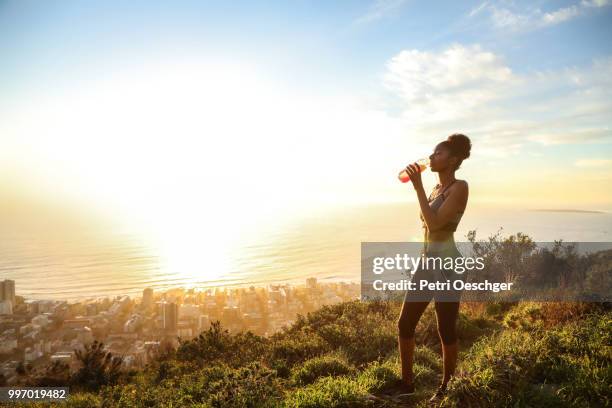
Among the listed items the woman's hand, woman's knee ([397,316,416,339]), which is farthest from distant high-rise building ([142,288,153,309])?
the woman's hand

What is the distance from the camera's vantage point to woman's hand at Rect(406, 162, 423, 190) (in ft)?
12.8

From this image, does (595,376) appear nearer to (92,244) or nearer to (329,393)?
(329,393)

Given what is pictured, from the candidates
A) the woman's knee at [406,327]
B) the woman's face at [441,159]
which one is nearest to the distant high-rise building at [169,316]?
the woman's knee at [406,327]

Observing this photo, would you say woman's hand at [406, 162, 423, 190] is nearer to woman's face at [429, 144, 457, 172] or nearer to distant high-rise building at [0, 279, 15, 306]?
woman's face at [429, 144, 457, 172]

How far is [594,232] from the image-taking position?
18922mm

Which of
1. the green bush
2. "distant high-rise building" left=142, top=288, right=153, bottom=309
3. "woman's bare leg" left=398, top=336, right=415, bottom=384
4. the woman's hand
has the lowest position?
"distant high-rise building" left=142, top=288, right=153, bottom=309

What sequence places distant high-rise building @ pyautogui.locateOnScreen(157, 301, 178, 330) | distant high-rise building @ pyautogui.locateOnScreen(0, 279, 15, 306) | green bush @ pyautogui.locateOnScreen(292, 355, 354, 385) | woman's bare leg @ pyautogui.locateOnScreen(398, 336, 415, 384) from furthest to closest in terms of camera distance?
distant high-rise building @ pyautogui.locateOnScreen(0, 279, 15, 306)
distant high-rise building @ pyautogui.locateOnScreen(157, 301, 178, 330)
green bush @ pyautogui.locateOnScreen(292, 355, 354, 385)
woman's bare leg @ pyautogui.locateOnScreen(398, 336, 415, 384)

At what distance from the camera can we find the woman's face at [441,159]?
400 centimetres

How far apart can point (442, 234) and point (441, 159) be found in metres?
0.74

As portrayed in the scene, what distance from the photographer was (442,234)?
12.8 feet

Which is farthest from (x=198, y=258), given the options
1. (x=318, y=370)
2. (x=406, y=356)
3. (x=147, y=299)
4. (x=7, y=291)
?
(x=406, y=356)

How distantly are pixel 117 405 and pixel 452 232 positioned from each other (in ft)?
15.4

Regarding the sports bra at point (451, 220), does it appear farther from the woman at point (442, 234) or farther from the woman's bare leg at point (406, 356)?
the woman's bare leg at point (406, 356)

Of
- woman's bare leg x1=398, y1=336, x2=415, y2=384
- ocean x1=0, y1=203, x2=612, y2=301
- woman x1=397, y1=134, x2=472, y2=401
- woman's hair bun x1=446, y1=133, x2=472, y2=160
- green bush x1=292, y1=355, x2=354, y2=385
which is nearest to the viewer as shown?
woman x1=397, y1=134, x2=472, y2=401
